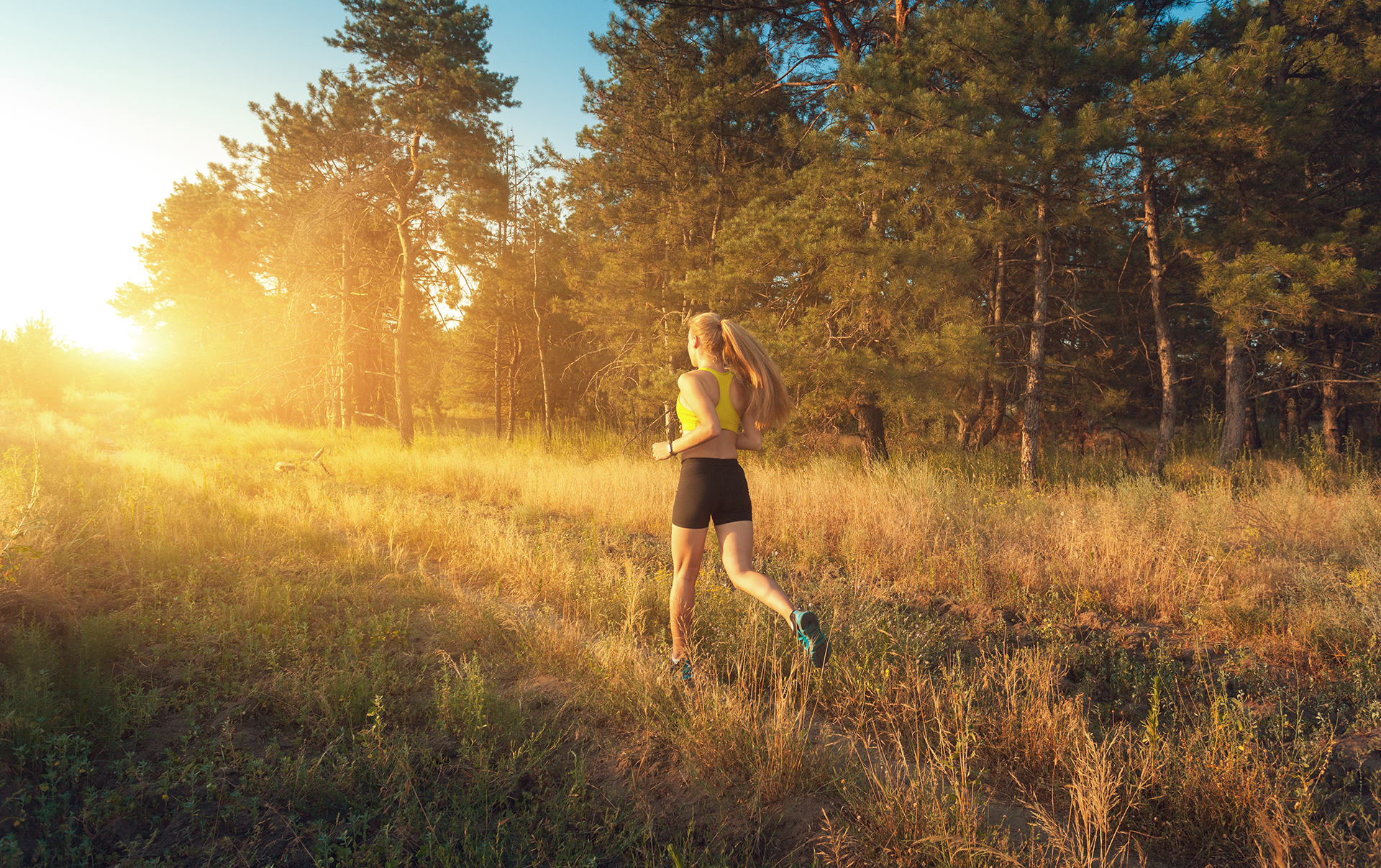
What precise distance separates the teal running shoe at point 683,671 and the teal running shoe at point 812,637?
0.70 metres

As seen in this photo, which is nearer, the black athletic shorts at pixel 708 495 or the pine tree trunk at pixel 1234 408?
the black athletic shorts at pixel 708 495

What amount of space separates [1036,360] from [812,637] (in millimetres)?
9076

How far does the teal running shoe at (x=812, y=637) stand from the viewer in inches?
119

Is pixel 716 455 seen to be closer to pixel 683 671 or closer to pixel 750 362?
pixel 750 362

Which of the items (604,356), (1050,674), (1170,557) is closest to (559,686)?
(1050,674)

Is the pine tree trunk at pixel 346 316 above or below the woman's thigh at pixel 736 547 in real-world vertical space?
above

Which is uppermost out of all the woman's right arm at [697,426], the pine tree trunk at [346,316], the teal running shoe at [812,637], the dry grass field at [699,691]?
the pine tree trunk at [346,316]

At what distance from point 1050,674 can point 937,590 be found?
2.22m

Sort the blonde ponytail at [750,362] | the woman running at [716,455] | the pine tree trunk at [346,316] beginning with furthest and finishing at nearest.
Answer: the pine tree trunk at [346,316], the blonde ponytail at [750,362], the woman running at [716,455]

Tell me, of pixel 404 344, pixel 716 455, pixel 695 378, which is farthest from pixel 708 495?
pixel 404 344

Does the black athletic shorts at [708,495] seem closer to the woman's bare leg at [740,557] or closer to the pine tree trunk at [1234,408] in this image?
the woman's bare leg at [740,557]

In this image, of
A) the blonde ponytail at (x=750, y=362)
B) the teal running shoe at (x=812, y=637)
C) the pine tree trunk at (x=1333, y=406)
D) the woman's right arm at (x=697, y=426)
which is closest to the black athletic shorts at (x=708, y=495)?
the woman's right arm at (x=697, y=426)

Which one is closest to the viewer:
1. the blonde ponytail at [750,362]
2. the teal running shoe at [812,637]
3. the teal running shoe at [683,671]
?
the teal running shoe at [812,637]

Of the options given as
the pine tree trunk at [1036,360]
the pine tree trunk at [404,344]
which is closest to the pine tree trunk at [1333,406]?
the pine tree trunk at [1036,360]
